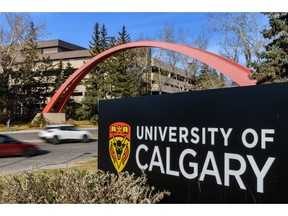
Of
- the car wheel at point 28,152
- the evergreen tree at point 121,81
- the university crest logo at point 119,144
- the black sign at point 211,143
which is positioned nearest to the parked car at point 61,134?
the car wheel at point 28,152

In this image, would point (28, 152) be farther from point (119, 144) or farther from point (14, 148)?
point (119, 144)

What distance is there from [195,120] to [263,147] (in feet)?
3.62

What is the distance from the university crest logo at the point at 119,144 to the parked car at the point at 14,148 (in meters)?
10.7

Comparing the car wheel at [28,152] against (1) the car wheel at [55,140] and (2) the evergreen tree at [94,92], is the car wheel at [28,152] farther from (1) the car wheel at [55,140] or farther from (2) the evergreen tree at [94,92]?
(2) the evergreen tree at [94,92]

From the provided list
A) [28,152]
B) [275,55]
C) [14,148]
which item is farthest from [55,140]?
[275,55]

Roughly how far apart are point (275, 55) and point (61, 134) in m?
14.6

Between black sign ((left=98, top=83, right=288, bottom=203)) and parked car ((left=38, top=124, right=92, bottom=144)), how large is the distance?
656 inches

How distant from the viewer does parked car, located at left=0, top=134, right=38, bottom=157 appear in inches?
586

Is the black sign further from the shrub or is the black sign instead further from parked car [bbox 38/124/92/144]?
parked car [bbox 38/124/92/144]

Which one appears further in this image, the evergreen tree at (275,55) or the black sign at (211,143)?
the evergreen tree at (275,55)

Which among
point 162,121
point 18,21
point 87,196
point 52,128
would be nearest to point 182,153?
point 162,121

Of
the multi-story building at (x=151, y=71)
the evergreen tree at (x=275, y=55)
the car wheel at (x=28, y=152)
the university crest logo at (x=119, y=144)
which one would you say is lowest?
the car wheel at (x=28, y=152)

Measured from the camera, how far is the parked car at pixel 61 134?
21.5 m

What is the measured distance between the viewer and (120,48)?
3117cm
